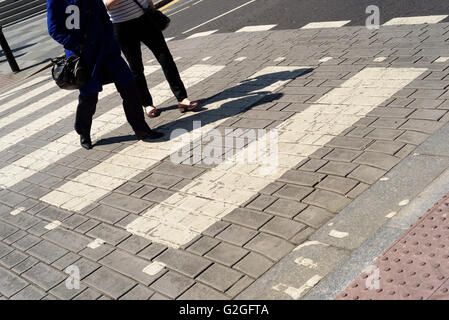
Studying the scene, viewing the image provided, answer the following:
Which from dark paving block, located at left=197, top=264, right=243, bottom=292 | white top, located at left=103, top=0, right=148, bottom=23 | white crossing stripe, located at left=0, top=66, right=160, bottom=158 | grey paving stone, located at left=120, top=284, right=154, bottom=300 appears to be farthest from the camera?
white crossing stripe, located at left=0, top=66, right=160, bottom=158

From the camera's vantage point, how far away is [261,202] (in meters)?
4.53

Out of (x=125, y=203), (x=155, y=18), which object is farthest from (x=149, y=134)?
(x=125, y=203)

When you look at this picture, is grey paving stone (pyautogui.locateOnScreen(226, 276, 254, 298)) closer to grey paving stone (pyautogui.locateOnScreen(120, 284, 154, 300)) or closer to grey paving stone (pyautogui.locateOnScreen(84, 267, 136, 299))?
grey paving stone (pyautogui.locateOnScreen(120, 284, 154, 300))

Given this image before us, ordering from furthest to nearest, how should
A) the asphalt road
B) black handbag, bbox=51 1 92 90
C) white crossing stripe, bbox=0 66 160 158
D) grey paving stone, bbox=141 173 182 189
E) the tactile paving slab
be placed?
the asphalt road
white crossing stripe, bbox=0 66 160 158
black handbag, bbox=51 1 92 90
grey paving stone, bbox=141 173 182 189
the tactile paving slab

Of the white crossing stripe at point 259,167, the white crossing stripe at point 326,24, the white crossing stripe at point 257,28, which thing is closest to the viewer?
the white crossing stripe at point 259,167

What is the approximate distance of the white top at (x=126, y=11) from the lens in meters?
6.74

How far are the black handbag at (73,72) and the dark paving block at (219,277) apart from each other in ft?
10.6

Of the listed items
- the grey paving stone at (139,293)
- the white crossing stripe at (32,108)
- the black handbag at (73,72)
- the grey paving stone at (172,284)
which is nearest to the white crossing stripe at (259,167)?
the grey paving stone at (172,284)

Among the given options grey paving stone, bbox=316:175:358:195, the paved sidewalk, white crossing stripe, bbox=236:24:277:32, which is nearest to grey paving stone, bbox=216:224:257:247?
the paved sidewalk

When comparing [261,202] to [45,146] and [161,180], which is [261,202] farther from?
[45,146]

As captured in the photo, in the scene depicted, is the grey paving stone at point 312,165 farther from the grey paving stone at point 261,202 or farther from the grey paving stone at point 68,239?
the grey paving stone at point 68,239

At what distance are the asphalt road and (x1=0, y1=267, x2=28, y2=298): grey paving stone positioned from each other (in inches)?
259

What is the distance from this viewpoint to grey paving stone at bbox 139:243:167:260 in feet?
13.9
